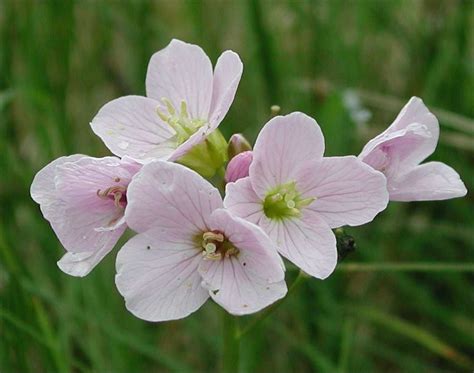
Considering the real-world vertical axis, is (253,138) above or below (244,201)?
below

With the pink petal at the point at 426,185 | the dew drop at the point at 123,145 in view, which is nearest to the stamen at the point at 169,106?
the dew drop at the point at 123,145

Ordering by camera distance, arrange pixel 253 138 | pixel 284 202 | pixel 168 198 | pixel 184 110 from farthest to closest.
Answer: pixel 253 138 < pixel 184 110 < pixel 284 202 < pixel 168 198

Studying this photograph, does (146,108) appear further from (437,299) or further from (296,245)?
→ (437,299)

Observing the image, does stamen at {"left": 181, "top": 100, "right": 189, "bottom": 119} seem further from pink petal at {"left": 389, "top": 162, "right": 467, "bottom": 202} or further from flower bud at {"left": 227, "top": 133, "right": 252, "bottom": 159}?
pink petal at {"left": 389, "top": 162, "right": 467, "bottom": 202}

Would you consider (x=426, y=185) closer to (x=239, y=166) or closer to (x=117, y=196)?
(x=239, y=166)

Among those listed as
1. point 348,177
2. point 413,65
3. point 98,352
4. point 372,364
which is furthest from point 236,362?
point 413,65

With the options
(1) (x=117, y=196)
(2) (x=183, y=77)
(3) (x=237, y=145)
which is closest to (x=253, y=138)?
(2) (x=183, y=77)

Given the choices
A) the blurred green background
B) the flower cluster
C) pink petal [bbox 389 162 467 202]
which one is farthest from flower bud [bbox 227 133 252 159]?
the blurred green background

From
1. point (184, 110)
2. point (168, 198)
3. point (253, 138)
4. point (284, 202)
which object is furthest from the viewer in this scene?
point (253, 138)
